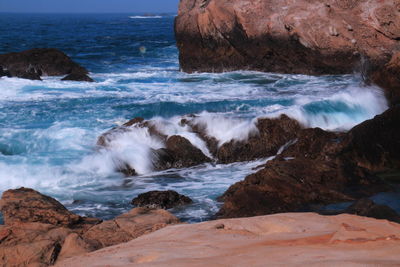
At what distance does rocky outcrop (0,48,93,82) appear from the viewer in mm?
21531

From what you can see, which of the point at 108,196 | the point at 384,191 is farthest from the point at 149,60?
the point at 384,191

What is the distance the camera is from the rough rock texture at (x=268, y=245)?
3096 mm

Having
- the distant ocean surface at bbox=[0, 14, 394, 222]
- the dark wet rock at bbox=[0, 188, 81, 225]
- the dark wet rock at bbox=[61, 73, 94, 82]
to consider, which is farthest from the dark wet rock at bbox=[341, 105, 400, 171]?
the dark wet rock at bbox=[61, 73, 94, 82]

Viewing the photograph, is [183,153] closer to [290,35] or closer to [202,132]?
[202,132]

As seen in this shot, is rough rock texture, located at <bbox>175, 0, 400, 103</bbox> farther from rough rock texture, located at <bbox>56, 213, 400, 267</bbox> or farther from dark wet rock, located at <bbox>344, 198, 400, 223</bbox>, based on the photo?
rough rock texture, located at <bbox>56, 213, 400, 267</bbox>

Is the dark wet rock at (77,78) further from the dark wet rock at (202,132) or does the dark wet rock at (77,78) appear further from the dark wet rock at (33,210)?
the dark wet rock at (33,210)

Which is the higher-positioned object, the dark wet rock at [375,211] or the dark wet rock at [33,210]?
the dark wet rock at [375,211]

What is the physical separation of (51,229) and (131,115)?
8923 millimetres

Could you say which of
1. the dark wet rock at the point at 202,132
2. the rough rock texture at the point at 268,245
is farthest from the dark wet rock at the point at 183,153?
the rough rock texture at the point at 268,245

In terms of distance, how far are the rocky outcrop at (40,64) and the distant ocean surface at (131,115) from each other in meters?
1.06

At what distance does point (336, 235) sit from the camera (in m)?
3.51

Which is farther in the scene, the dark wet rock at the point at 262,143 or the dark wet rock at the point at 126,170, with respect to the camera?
the dark wet rock at the point at 262,143

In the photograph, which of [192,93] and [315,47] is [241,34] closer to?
[315,47]

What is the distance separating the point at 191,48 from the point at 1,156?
12285mm
